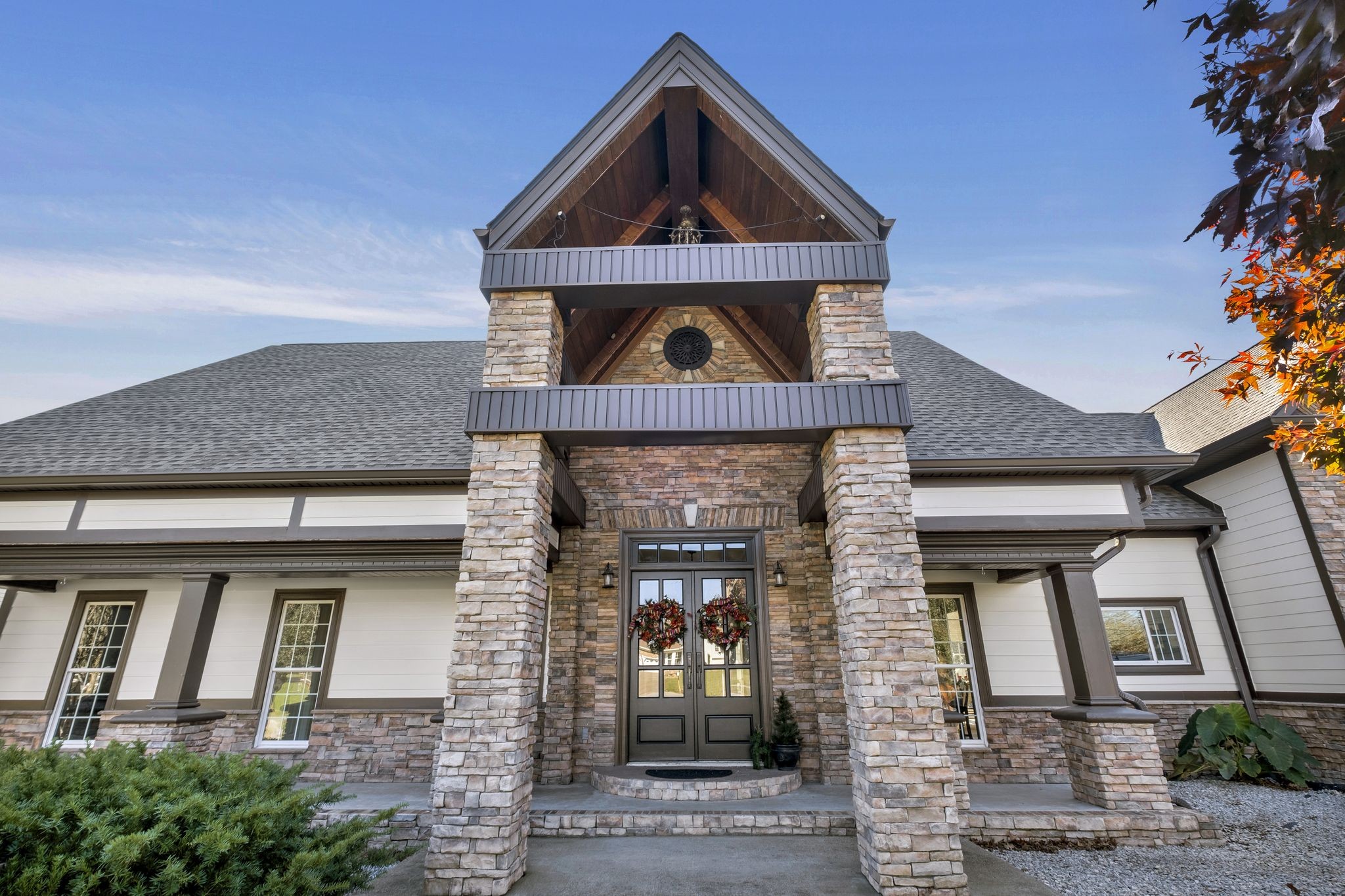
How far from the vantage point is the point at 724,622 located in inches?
305

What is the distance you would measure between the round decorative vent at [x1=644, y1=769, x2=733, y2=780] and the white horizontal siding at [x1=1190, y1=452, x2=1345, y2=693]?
848cm

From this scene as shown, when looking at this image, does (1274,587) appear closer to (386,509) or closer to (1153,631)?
(1153,631)

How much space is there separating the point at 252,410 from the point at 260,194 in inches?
230

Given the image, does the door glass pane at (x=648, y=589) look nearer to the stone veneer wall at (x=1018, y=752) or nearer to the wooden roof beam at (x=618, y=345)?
the wooden roof beam at (x=618, y=345)

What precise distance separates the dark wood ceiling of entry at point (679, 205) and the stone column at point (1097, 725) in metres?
4.32

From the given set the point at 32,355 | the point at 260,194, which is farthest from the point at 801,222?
the point at 32,355

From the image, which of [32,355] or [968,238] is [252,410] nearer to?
[32,355]

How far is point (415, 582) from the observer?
8898 mm

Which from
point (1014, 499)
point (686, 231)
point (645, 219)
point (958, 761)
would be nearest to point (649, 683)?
point (958, 761)

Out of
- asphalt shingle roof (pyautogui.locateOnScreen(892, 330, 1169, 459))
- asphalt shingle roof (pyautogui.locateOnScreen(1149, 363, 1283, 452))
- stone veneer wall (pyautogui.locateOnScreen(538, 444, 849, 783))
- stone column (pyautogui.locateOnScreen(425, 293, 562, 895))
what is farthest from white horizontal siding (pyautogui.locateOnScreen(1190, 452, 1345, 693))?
stone column (pyautogui.locateOnScreen(425, 293, 562, 895))

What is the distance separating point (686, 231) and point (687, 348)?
194 centimetres

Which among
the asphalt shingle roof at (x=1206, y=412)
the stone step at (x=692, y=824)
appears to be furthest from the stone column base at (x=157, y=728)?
the asphalt shingle roof at (x=1206, y=412)

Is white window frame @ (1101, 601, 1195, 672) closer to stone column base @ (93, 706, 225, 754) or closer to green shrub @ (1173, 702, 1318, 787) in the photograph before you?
green shrub @ (1173, 702, 1318, 787)

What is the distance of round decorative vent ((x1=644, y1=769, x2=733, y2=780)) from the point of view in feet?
22.1
